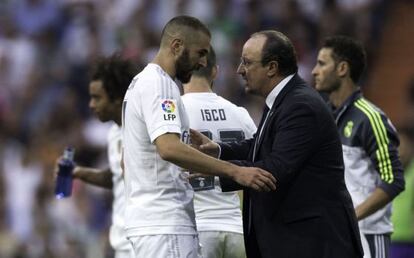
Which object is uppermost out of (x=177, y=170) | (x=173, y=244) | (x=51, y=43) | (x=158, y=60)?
(x=51, y=43)

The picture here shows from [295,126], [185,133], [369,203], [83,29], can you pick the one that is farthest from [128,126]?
[83,29]

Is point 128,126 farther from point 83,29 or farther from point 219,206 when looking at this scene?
point 83,29

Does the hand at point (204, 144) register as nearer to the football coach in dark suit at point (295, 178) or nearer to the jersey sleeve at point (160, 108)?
the football coach in dark suit at point (295, 178)

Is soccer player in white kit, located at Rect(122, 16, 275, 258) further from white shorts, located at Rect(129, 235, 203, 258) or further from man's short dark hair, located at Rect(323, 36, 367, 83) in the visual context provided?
man's short dark hair, located at Rect(323, 36, 367, 83)

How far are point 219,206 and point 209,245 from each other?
0.26m

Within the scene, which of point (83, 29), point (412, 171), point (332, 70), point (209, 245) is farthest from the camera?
point (83, 29)

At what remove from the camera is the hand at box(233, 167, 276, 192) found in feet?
21.9

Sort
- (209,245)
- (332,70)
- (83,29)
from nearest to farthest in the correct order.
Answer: (209,245)
(332,70)
(83,29)

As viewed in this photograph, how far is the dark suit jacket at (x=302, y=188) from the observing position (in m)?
6.80

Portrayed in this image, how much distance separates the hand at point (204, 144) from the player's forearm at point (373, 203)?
4.30ft

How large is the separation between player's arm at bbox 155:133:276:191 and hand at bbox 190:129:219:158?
0.45 m

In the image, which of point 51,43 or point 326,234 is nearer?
point 326,234

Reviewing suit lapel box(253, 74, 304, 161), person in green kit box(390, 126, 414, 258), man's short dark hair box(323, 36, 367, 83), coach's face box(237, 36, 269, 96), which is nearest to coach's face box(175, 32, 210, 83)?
coach's face box(237, 36, 269, 96)

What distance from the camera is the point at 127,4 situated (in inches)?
651
